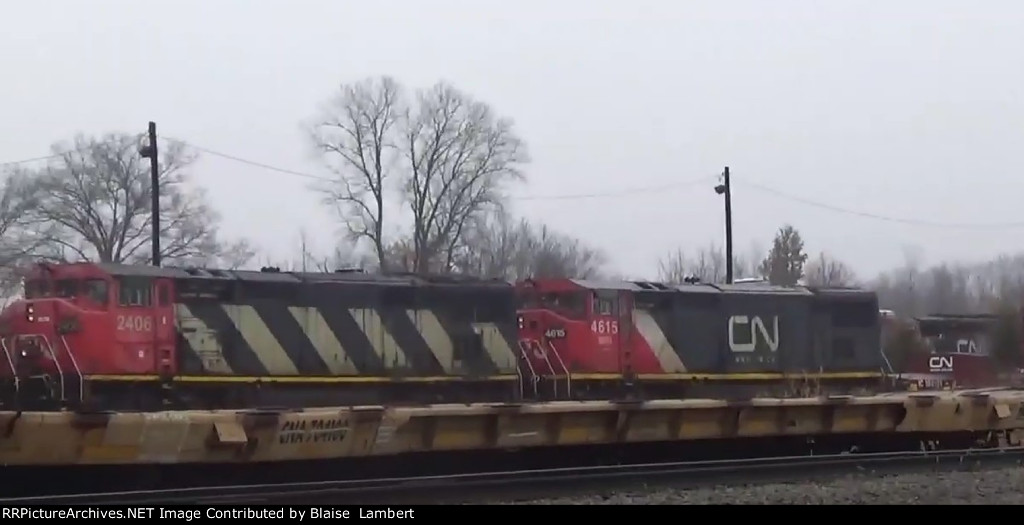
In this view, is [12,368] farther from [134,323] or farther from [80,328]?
[134,323]

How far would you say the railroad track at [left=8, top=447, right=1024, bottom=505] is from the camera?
1191 centimetres

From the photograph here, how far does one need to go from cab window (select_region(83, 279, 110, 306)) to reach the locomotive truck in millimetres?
24

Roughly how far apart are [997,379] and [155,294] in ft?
98.2

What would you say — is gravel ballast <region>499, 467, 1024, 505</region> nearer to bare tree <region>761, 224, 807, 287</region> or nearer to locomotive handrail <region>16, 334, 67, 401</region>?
locomotive handrail <region>16, 334, 67, 401</region>

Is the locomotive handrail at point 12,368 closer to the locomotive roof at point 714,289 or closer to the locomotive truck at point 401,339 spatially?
the locomotive truck at point 401,339

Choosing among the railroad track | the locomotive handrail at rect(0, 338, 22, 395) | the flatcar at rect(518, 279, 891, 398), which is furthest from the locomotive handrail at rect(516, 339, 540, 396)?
the locomotive handrail at rect(0, 338, 22, 395)

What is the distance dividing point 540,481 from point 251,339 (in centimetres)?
915

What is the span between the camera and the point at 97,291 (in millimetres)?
20266

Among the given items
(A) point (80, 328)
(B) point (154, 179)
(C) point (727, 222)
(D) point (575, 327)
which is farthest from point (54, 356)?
(C) point (727, 222)

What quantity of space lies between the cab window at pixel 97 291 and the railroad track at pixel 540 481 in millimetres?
7724

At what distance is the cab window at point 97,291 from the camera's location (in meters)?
20.2

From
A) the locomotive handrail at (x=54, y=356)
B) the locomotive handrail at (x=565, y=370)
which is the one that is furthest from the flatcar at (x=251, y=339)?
the locomotive handrail at (x=565, y=370)

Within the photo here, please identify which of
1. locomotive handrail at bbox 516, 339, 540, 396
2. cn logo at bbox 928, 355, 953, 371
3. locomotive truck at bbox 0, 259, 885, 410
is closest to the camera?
locomotive truck at bbox 0, 259, 885, 410
